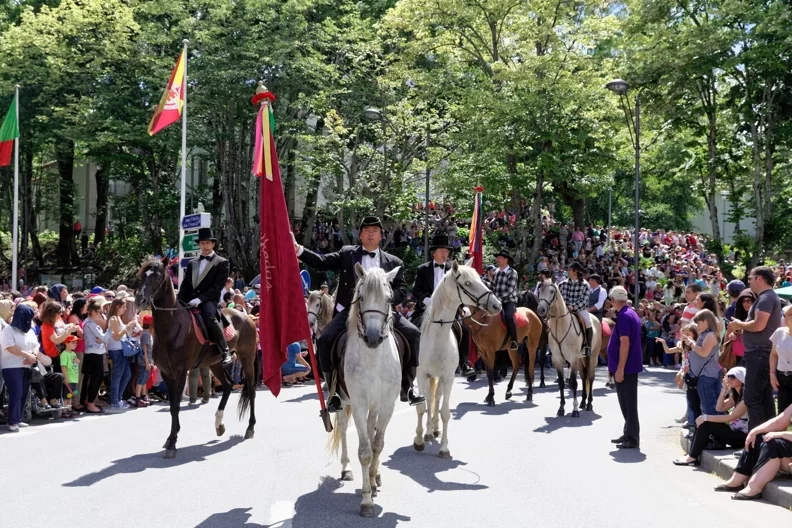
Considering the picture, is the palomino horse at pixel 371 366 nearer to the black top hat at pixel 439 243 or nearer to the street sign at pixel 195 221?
the black top hat at pixel 439 243

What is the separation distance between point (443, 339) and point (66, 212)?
34.5 meters

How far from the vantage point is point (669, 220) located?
77.5m

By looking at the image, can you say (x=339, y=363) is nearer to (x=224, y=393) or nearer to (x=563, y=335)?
(x=224, y=393)

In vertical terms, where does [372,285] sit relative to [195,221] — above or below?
below

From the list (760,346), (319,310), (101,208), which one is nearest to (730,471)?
(760,346)

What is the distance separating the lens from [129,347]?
1534cm

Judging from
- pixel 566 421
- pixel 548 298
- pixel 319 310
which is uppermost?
pixel 548 298

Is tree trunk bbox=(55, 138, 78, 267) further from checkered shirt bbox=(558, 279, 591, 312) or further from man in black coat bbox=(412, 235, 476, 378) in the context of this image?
man in black coat bbox=(412, 235, 476, 378)

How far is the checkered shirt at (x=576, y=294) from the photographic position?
1664 centimetres

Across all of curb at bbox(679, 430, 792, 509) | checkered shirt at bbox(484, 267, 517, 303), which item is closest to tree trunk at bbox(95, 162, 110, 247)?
checkered shirt at bbox(484, 267, 517, 303)

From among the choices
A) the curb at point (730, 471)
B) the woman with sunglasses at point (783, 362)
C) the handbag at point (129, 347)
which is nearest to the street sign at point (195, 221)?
the handbag at point (129, 347)

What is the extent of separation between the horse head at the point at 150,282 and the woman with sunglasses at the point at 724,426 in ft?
23.1

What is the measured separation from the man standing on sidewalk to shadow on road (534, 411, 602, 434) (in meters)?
3.53

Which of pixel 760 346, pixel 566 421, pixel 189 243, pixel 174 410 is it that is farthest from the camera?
pixel 189 243
